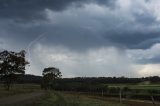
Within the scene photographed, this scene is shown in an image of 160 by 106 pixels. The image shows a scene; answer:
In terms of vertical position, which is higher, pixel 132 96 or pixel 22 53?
pixel 22 53

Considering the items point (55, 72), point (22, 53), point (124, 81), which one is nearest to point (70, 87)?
point (55, 72)

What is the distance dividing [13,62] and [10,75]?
324 cm

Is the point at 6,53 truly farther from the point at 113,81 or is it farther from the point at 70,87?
the point at 113,81

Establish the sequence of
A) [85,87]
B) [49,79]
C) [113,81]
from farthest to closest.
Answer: [113,81]
[49,79]
[85,87]

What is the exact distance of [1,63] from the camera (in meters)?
89.2

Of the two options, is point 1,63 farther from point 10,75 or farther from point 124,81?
point 124,81

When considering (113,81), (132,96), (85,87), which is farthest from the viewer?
(113,81)

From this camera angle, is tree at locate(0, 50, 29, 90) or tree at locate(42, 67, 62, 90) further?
tree at locate(42, 67, 62, 90)

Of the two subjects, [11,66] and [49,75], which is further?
Answer: [49,75]

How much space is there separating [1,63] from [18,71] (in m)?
4.44

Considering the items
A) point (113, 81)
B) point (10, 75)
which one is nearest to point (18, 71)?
point (10, 75)

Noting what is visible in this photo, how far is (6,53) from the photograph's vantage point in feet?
298

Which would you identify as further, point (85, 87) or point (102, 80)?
point (102, 80)

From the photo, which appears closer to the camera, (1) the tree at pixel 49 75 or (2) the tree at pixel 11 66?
(2) the tree at pixel 11 66
